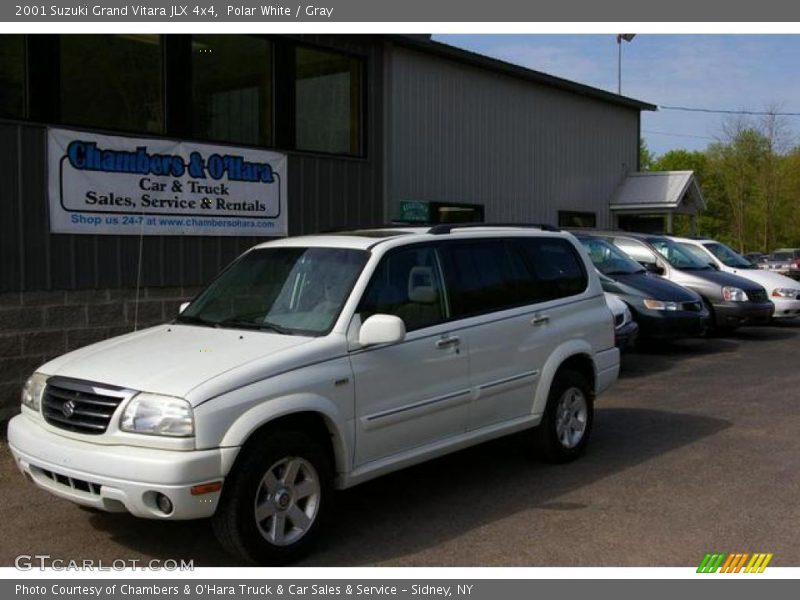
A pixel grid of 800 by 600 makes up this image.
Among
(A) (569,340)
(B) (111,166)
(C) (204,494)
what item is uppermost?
(B) (111,166)

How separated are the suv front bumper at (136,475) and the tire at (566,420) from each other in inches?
116

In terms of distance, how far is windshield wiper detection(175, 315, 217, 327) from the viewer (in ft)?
18.5

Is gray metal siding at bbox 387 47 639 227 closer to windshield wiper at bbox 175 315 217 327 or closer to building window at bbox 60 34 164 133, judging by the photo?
building window at bbox 60 34 164 133

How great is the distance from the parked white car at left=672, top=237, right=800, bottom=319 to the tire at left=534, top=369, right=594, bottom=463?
991 cm

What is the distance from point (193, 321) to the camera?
579 cm

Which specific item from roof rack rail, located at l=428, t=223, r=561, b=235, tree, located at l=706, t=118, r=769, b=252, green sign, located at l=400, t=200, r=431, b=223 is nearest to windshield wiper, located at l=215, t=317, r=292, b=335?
roof rack rail, located at l=428, t=223, r=561, b=235

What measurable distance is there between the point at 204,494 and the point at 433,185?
11869 mm

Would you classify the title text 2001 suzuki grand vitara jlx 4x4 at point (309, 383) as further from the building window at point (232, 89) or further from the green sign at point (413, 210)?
the green sign at point (413, 210)

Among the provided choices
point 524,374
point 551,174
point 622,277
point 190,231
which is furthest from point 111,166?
point 551,174

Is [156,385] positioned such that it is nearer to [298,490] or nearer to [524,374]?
[298,490]

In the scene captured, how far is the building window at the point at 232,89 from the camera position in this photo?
A: 1011 cm

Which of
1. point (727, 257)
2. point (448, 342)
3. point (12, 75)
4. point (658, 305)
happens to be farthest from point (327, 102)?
point (727, 257)

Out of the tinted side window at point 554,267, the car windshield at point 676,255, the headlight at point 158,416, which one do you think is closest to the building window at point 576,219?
the car windshield at point 676,255

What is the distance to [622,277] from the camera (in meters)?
12.9
